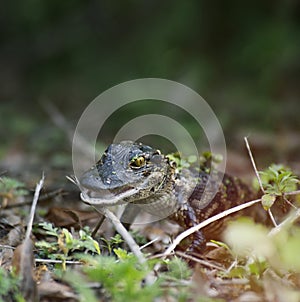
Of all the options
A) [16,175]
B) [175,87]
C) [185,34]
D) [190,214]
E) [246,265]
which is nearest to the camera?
[246,265]

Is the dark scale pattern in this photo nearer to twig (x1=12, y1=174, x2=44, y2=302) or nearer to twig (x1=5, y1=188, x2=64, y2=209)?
twig (x1=5, y1=188, x2=64, y2=209)

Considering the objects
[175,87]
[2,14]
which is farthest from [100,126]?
[2,14]

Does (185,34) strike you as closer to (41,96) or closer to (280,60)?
(280,60)

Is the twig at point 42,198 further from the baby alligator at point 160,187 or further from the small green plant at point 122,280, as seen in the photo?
the small green plant at point 122,280

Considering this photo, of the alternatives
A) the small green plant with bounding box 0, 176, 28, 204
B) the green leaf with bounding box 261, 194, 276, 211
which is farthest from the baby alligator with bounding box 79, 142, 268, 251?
the green leaf with bounding box 261, 194, 276, 211

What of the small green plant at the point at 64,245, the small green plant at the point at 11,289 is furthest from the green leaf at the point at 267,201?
the small green plant at the point at 11,289

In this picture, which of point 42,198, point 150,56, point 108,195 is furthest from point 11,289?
point 150,56
